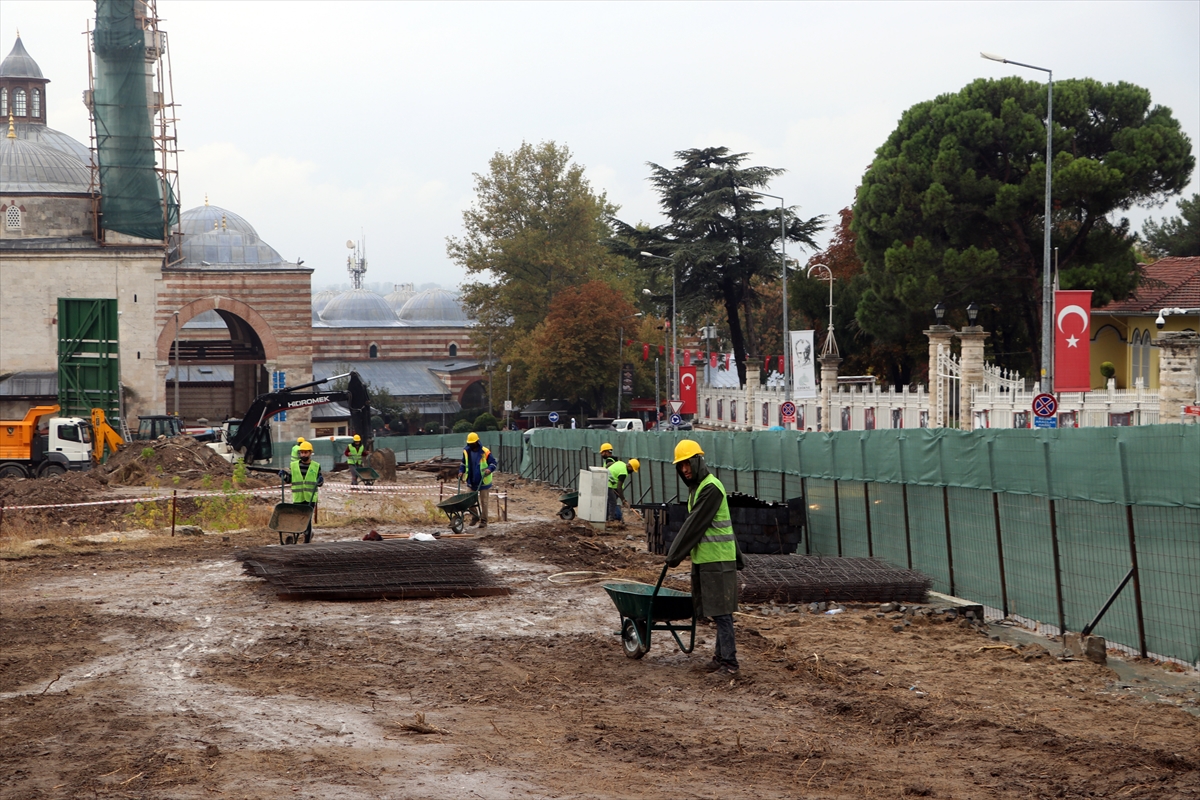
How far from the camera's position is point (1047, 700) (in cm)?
876

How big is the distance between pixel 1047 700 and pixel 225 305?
2466 inches

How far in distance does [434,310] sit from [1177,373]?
89058 mm

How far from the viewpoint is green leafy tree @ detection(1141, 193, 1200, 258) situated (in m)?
66.3

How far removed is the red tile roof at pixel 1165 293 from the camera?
4341cm

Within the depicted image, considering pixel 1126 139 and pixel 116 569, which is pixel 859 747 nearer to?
pixel 116 569

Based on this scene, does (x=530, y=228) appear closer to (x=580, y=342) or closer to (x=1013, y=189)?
(x=580, y=342)

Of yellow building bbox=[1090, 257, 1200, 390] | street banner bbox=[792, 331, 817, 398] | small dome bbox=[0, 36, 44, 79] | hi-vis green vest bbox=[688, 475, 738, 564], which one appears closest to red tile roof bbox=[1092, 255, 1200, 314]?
yellow building bbox=[1090, 257, 1200, 390]

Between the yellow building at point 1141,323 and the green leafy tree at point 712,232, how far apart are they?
13294mm

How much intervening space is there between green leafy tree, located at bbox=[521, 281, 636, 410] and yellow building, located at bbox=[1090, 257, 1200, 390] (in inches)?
1053

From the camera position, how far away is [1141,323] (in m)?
44.2

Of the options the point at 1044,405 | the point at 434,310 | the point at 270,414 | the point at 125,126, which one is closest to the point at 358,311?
the point at 434,310

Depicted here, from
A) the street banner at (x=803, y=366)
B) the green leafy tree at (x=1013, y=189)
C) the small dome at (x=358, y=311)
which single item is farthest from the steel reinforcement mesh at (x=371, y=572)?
the small dome at (x=358, y=311)

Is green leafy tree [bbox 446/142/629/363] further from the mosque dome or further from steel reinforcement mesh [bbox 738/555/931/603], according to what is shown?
steel reinforcement mesh [bbox 738/555/931/603]

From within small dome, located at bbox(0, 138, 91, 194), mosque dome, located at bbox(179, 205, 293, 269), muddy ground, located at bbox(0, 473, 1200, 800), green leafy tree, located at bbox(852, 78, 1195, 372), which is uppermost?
small dome, located at bbox(0, 138, 91, 194)
